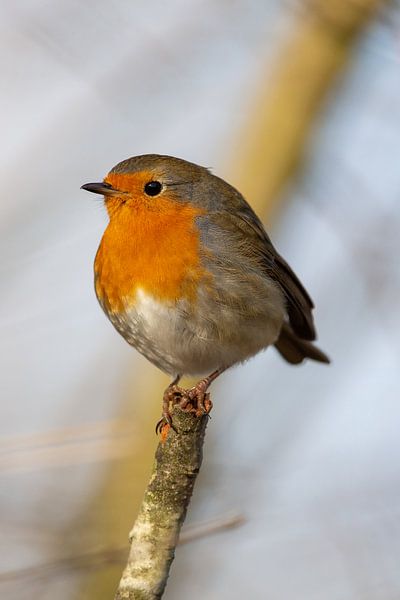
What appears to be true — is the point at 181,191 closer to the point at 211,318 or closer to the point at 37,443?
the point at 211,318

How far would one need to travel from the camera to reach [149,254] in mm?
3764

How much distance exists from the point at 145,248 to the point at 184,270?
207 millimetres

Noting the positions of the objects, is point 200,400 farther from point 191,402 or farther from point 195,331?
point 195,331

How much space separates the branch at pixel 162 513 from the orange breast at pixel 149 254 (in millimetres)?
903

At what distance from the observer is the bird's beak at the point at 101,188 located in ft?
13.0

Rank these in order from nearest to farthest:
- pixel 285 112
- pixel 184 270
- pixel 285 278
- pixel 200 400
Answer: pixel 200 400
pixel 184 270
pixel 285 278
pixel 285 112

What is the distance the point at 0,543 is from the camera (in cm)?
333

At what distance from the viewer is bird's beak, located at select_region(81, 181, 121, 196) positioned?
3.96 m

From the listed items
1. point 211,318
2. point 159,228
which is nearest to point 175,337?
point 211,318

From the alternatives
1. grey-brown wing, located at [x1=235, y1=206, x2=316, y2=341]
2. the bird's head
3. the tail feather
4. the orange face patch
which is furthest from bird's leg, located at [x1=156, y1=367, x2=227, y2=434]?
the tail feather

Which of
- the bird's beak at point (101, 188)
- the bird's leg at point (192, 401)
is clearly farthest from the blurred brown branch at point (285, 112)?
the bird's leg at point (192, 401)

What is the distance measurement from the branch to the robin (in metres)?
0.62

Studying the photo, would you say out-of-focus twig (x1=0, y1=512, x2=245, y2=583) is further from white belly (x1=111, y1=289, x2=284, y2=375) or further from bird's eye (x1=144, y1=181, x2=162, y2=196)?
bird's eye (x1=144, y1=181, x2=162, y2=196)

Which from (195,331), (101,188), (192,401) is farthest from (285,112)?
(192,401)
